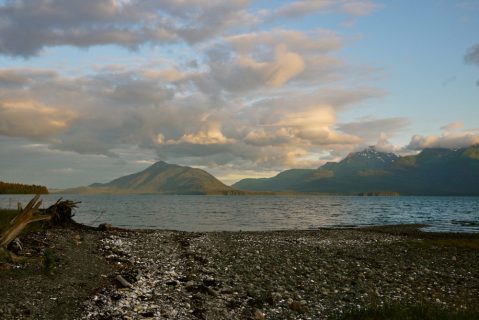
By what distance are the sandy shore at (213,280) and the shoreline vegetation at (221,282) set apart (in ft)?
0.16

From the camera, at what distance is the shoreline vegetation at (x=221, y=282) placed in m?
15.2

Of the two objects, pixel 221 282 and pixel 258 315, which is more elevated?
pixel 221 282

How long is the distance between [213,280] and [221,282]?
1.50ft

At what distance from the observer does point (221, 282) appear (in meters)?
20.2

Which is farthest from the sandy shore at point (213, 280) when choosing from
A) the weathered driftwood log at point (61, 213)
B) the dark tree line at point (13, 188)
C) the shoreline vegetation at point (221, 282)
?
the dark tree line at point (13, 188)

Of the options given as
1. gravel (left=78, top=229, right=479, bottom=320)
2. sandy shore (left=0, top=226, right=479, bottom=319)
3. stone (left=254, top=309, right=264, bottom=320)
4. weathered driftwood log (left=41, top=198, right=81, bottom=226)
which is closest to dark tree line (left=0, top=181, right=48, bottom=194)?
weathered driftwood log (left=41, top=198, right=81, bottom=226)

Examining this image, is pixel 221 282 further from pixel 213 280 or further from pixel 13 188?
pixel 13 188

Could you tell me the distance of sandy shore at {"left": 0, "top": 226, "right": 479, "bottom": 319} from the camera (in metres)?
15.7

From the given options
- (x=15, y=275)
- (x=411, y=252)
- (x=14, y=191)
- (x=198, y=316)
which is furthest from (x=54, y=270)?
(x=14, y=191)

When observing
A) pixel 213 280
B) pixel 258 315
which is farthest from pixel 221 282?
pixel 258 315

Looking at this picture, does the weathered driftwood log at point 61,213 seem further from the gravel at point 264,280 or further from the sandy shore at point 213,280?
the gravel at point 264,280

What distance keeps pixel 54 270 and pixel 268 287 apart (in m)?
10.2

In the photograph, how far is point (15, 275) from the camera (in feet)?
57.7

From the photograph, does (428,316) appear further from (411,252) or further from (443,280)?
(411,252)
